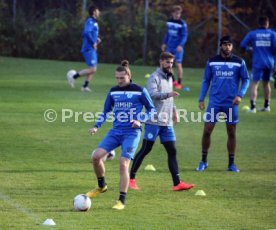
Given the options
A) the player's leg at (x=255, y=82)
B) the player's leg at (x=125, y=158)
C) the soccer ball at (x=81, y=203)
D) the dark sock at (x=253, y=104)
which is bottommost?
the dark sock at (x=253, y=104)

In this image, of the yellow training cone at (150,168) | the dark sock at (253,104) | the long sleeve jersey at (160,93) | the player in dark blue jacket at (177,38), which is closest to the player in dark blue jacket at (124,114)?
the long sleeve jersey at (160,93)

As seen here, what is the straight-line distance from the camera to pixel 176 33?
91.9 ft

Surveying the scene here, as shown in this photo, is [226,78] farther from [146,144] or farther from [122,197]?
[122,197]

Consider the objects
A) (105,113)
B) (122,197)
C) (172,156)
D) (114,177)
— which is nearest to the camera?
(122,197)

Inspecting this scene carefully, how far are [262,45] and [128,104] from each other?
36.8 ft

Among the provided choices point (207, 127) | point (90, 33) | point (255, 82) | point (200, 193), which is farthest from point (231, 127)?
point (90, 33)

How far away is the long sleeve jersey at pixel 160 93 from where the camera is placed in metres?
14.0

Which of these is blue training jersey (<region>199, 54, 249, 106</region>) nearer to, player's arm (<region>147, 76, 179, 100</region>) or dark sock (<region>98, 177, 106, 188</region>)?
player's arm (<region>147, 76, 179, 100</region>)

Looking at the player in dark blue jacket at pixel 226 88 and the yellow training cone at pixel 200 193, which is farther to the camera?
the player in dark blue jacket at pixel 226 88

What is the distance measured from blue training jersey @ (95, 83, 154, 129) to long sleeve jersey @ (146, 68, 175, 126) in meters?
1.06

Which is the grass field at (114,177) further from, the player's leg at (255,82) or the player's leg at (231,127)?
the player's leg at (255,82)

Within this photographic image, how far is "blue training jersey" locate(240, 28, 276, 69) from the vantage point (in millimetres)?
23141

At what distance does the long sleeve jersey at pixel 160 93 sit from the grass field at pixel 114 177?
107 cm

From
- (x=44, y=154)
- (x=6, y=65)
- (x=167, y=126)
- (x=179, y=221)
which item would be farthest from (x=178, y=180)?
(x=6, y=65)
